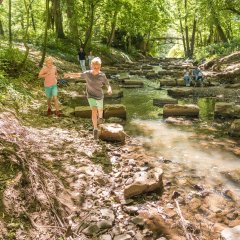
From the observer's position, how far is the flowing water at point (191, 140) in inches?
232

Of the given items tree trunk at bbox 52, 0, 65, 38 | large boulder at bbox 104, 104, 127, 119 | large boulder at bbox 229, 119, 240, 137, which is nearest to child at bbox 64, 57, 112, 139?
large boulder at bbox 104, 104, 127, 119

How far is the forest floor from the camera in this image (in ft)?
11.7

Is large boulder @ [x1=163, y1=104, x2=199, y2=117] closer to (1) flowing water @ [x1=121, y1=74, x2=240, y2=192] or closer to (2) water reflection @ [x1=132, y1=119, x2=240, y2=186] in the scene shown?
(1) flowing water @ [x1=121, y1=74, x2=240, y2=192]

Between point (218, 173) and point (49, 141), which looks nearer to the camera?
point (218, 173)

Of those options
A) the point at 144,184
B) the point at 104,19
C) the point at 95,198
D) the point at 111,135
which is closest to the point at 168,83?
the point at 111,135

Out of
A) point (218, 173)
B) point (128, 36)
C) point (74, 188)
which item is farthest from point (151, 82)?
point (128, 36)

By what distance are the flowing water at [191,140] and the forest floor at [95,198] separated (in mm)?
382

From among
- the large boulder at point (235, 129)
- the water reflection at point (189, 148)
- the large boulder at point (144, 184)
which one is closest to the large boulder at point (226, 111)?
the water reflection at point (189, 148)

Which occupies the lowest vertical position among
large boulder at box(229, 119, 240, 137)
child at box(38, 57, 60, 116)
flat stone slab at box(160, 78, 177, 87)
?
large boulder at box(229, 119, 240, 137)

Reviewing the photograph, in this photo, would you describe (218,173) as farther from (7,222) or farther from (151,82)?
(151,82)

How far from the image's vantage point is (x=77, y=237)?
3471 millimetres

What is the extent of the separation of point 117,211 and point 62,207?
709 mm

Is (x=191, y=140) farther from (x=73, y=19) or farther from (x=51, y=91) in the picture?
(x=73, y=19)

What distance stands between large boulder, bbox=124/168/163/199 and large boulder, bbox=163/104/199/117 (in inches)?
183
